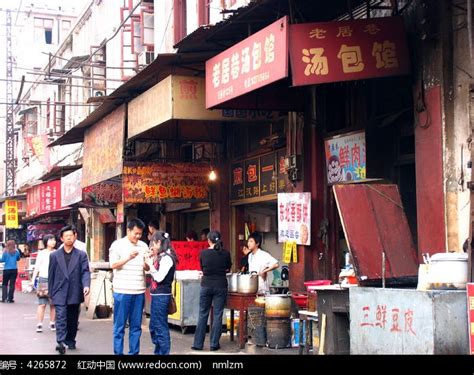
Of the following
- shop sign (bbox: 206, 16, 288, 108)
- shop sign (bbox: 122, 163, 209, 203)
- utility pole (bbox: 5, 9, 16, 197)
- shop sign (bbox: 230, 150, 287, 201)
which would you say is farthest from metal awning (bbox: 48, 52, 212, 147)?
utility pole (bbox: 5, 9, 16, 197)

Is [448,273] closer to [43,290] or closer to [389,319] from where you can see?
[389,319]

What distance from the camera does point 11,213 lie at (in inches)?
1431

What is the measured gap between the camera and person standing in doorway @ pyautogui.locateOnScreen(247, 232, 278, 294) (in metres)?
12.4

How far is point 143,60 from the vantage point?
71.5ft

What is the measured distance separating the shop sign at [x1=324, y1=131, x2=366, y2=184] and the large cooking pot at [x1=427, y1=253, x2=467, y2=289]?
3954 mm

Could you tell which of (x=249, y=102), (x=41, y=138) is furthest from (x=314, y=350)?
(x=41, y=138)

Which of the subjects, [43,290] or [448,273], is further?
[43,290]

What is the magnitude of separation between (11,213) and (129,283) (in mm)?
28140

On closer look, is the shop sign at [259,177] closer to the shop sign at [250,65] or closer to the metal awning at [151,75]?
the metal awning at [151,75]

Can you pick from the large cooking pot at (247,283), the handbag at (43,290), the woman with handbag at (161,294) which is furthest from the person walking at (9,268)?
the woman with handbag at (161,294)

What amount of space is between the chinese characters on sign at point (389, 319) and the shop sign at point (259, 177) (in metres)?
5.88

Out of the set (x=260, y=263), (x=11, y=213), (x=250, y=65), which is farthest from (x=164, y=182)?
(x=11, y=213)

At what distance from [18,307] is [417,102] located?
44.5 feet

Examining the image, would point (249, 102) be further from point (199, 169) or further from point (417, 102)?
point (199, 169)
